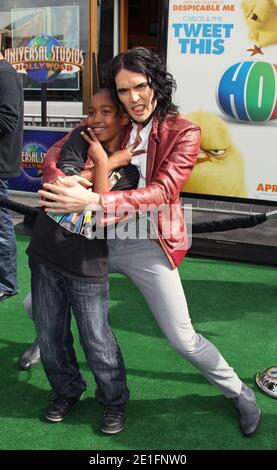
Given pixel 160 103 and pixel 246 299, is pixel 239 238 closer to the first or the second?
pixel 246 299

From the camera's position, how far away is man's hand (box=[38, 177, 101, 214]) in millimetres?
1983

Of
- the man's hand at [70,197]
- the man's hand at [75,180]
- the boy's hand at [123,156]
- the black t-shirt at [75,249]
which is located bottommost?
the black t-shirt at [75,249]

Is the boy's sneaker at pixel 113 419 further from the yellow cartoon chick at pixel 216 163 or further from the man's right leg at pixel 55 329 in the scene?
the yellow cartoon chick at pixel 216 163

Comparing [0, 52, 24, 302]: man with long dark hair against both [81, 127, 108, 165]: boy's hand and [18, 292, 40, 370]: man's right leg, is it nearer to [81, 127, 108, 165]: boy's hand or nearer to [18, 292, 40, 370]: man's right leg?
[18, 292, 40, 370]: man's right leg

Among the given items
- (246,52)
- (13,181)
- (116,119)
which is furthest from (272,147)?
(13,181)

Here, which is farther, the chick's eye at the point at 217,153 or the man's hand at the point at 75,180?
the chick's eye at the point at 217,153

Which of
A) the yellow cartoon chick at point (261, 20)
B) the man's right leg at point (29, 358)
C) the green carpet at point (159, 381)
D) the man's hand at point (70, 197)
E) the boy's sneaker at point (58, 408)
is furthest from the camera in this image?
the yellow cartoon chick at point (261, 20)

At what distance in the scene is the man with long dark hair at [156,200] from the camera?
2053 millimetres

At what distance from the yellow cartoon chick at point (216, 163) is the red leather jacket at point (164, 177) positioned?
6.99 feet

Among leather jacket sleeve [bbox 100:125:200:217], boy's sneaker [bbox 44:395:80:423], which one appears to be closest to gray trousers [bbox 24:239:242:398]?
leather jacket sleeve [bbox 100:125:200:217]

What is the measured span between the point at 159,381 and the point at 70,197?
1.51 metres

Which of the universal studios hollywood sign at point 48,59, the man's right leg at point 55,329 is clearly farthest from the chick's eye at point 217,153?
the universal studios hollywood sign at point 48,59

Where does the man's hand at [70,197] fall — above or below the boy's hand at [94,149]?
below

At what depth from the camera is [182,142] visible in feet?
7.10
